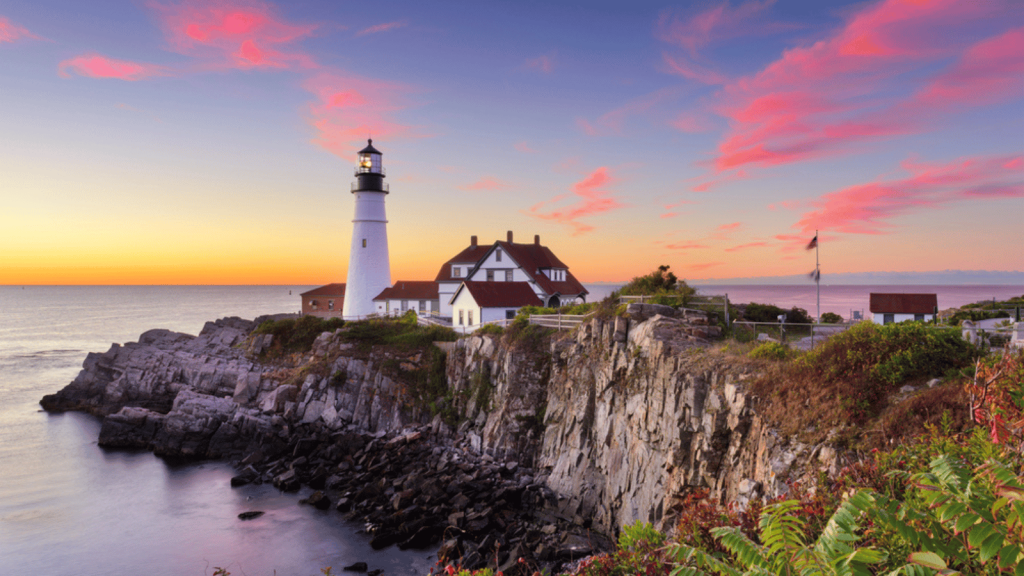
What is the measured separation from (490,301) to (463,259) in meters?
12.9

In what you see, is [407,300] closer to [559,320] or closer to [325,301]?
[325,301]

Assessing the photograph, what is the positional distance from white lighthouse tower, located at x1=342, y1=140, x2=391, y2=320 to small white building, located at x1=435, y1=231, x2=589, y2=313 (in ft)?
19.8

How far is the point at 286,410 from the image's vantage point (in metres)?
34.7

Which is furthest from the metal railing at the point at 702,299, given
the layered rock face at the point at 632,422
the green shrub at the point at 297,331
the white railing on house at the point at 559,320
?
the green shrub at the point at 297,331

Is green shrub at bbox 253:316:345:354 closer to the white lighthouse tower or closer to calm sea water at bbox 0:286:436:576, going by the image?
the white lighthouse tower

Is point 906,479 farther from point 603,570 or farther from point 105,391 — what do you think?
point 105,391

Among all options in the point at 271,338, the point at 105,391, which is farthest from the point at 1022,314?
the point at 105,391

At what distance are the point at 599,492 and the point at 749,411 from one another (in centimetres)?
869

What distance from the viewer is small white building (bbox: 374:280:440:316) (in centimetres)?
5134

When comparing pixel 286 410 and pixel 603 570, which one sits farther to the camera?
pixel 286 410

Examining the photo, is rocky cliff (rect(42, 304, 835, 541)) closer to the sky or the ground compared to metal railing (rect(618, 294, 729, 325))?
closer to the ground

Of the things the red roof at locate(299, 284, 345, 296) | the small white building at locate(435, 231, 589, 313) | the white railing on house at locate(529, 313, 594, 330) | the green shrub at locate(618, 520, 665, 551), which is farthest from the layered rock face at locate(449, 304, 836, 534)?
the red roof at locate(299, 284, 345, 296)

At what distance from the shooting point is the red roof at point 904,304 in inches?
1394

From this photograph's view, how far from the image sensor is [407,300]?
51875mm
